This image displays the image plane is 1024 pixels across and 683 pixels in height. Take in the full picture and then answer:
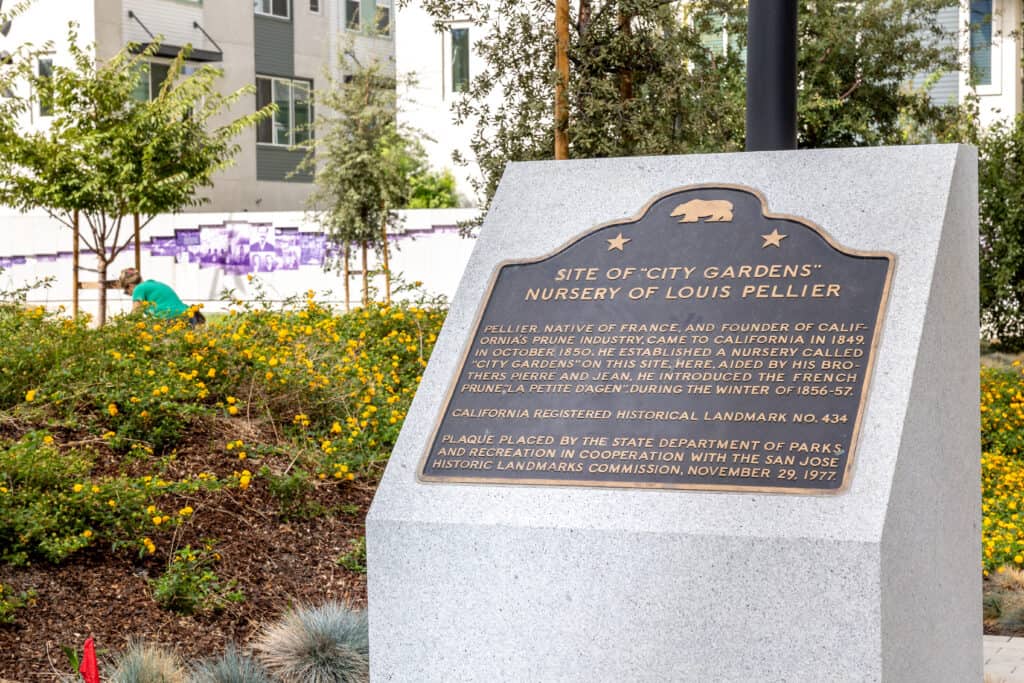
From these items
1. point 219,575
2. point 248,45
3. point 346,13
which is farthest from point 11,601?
point 346,13

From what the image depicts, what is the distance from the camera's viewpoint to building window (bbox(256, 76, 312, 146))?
37031mm

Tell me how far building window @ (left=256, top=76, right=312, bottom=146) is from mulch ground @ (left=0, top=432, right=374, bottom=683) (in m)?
30.3

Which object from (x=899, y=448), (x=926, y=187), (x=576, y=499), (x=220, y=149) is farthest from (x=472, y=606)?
(x=220, y=149)

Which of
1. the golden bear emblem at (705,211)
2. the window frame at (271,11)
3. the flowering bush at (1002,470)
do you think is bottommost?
the flowering bush at (1002,470)

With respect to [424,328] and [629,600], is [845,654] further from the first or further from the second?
[424,328]

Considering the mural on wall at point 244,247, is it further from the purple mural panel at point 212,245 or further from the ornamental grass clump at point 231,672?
the ornamental grass clump at point 231,672

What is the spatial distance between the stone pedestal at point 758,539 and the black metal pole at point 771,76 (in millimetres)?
757

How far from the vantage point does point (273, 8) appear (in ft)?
123

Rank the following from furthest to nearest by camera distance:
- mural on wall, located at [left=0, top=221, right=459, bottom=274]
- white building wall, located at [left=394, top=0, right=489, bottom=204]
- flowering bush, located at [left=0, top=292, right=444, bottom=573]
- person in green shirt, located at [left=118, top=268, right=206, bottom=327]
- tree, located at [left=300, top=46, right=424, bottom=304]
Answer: white building wall, located at [left=394, top=0, right=489, bottom=204] < mural on wall, located at [left=0, top=221, right=459, bottom=274] < tree, located at [left=300, top=46, right=424, bottom=304] < person in green shirt, located at [left=118, top=268, right=206, bottom=327] < flowering bush, located at [left=0, top=292, right=444, bottom=573]

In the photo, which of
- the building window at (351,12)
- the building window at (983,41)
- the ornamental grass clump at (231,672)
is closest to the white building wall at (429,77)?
the building window at (351,12)

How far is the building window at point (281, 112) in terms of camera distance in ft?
121

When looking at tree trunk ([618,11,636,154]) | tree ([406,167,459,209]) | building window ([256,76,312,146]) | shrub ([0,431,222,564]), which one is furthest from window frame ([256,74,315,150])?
shrub ([0,431,222,564])

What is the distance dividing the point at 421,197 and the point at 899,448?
1210 inches

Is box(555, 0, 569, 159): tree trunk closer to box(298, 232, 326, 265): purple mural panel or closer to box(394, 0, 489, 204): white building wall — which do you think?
box(298, 232, 326, 265): purple mural panel
